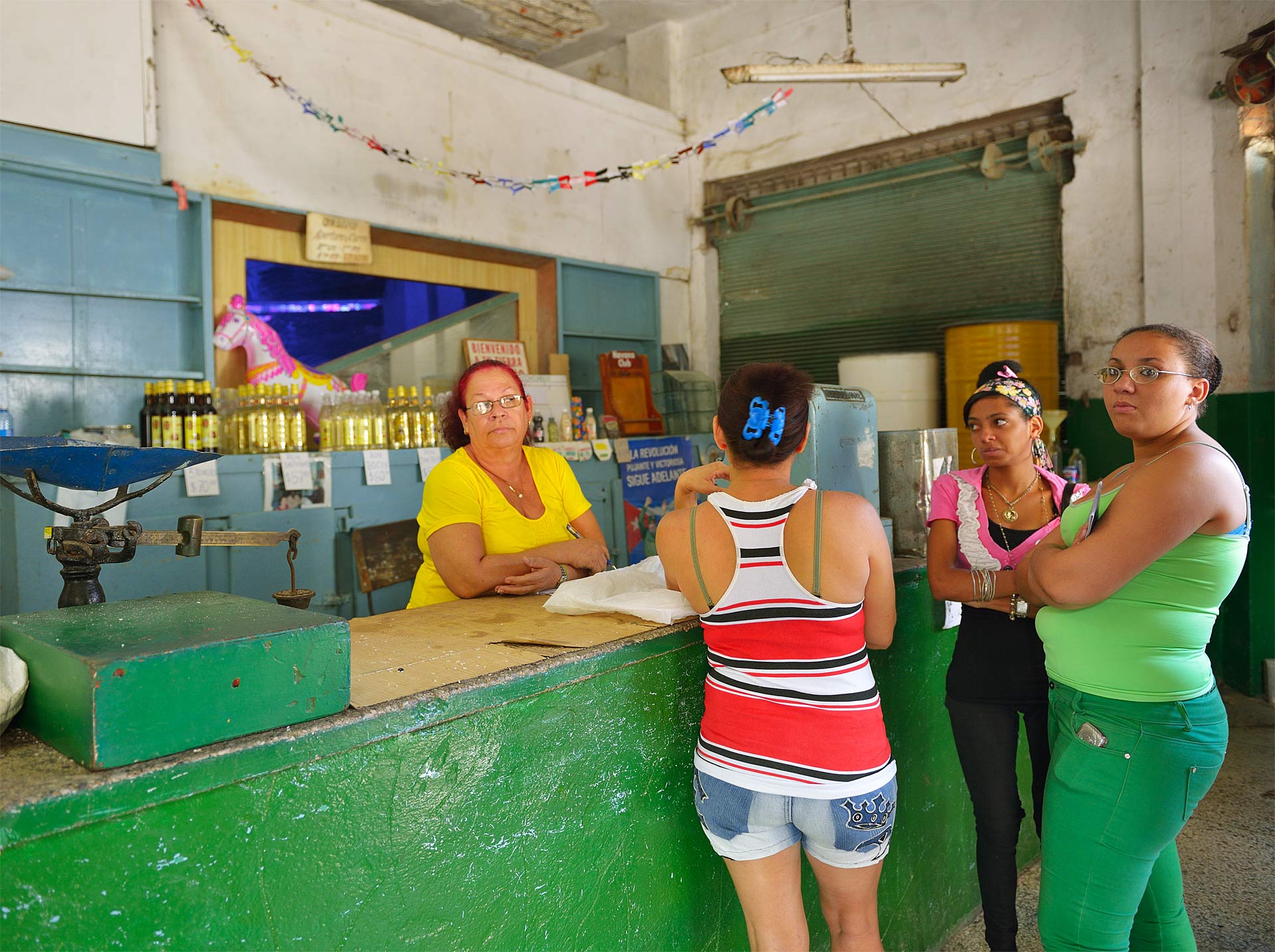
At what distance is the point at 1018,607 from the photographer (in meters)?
2.00

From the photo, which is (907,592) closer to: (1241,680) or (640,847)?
(640,847)

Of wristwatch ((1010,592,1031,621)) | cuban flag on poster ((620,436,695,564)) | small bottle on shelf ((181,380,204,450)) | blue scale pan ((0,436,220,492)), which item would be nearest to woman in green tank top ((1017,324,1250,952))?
wristwatch ((1010,592,1031,621))

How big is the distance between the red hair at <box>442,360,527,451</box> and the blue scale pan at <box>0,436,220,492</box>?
1019 mm

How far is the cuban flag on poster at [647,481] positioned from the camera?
533cm

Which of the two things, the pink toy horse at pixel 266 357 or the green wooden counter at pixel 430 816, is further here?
the pink toy horse at pixel 266 357

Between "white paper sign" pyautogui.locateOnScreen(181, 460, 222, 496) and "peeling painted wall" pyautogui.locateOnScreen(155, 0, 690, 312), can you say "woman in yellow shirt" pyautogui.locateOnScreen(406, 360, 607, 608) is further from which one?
"peeling painted wall" pyautogui.locateOnScreen(155, 0, 690, 312)

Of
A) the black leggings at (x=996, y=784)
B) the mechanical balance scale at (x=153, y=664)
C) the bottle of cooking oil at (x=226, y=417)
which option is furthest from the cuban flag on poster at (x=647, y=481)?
the mechanical balance scale at (x=153, y=664)

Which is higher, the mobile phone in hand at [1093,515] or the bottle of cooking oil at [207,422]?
the bottle of cooking oil at [207,422]

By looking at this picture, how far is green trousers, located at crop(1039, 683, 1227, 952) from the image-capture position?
5.09 ft

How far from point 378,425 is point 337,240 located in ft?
3.60

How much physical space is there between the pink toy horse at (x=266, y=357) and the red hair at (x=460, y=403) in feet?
6.44

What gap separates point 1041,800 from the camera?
2.16 meters

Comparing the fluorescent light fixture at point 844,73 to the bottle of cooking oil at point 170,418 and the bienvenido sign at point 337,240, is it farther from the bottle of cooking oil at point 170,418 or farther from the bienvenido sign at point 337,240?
the bottle of cooking oil at point 170,418

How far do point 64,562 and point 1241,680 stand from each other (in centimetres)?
512
